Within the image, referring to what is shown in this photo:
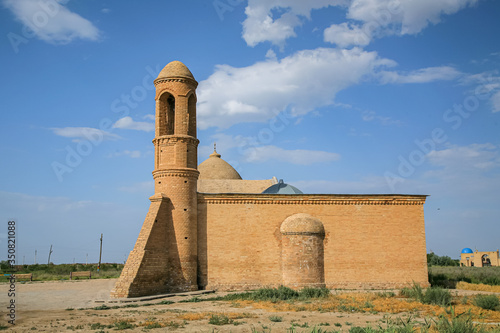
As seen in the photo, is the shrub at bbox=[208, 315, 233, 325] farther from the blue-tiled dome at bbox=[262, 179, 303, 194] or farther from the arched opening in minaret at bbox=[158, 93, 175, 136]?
the blue-tiled dome at bbox=[262, 179, 303, 194]

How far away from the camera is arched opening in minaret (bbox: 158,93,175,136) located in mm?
20516

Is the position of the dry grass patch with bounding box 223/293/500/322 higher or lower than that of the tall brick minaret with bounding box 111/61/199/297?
lower

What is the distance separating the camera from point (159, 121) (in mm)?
20391

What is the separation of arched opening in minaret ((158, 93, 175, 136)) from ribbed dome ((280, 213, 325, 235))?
7088 mm

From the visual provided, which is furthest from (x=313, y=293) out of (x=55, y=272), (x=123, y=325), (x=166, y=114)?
(x=55, y=272)

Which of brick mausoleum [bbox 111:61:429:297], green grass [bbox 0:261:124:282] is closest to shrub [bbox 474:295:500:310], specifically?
brick mausoleum [bbox 111:61:429:297]

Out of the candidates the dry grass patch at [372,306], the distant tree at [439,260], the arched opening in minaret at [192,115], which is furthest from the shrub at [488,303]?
the distant tree at [439,260]

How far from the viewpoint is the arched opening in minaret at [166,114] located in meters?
20.5

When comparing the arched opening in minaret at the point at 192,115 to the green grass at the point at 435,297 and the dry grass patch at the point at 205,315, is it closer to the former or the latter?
the dry grass patch at the point at 205,315

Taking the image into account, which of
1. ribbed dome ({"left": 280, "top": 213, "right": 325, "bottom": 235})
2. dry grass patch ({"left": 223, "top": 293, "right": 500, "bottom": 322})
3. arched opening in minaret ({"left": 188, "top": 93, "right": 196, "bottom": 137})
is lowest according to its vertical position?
dry grass patch ({"left": 223, "top": 293, "right": 500, "bottom": 322})

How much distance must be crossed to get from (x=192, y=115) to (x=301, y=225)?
7233 millimetres

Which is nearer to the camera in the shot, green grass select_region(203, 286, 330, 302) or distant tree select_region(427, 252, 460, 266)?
green grass select_region(203, 286, 330, 302)

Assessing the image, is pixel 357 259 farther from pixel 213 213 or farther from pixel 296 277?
pixel 213 213

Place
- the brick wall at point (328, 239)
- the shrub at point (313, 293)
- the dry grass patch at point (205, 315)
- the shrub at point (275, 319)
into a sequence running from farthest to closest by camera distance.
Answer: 1. the brick wall at point (328, 239)
2. the shrub at point (313, 293)
3. the dry grass patch at point (205, 315)
4. the shrub at point (275, 319)
